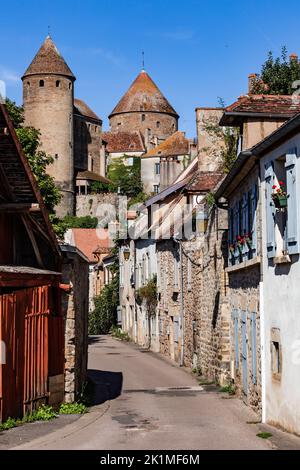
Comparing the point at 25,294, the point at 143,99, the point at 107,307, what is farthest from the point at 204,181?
the point at 143,99

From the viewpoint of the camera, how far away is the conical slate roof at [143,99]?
4894 inches

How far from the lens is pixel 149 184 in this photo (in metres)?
102

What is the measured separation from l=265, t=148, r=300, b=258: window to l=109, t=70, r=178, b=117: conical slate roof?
367 feet

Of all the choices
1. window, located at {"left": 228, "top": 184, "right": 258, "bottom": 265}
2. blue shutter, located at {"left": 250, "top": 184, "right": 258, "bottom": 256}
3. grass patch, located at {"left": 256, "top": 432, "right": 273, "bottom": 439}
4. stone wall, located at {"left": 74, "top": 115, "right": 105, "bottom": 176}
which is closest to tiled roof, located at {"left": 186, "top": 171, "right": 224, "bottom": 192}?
window, located at {"left": 228, "top": 184, "right": 258, "bottom": 265}

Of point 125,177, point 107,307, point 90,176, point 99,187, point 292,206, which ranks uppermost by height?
point 125,177

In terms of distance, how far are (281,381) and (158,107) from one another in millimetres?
114580

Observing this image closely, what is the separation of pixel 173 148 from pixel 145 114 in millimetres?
20276

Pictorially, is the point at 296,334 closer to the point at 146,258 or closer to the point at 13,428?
the point at 13,428

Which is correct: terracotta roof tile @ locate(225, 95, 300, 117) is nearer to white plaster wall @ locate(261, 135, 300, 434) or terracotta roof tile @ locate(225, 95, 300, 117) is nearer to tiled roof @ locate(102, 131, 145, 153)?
white plaster wall @ locate(261, 135, 300, 434)

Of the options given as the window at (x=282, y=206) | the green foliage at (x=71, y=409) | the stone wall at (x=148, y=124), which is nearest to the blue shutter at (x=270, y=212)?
the window at (x=282, y=206)

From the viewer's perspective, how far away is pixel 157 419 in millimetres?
14172

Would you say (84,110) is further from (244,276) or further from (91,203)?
(244,276)
